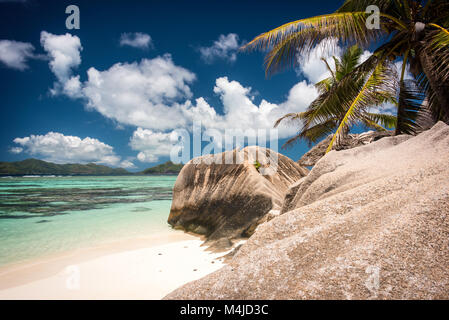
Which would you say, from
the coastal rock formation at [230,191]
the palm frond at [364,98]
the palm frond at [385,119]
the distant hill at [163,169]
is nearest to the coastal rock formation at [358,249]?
the palm frond at [364,98]

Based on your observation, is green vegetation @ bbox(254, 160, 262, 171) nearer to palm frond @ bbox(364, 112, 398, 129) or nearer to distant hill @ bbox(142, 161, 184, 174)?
palm frond @ bbox(364, 112, 398, 129)

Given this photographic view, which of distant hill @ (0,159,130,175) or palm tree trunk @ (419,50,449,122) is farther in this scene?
distant hill @ (0,159,130,175)

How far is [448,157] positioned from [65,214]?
13.4 m

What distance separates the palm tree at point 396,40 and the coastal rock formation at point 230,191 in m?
2.32

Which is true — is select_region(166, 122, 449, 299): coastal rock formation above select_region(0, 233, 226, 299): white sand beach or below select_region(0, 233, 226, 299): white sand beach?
above

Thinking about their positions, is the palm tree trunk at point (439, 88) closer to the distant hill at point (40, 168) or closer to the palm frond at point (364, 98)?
the palm frond at point (364, 98)

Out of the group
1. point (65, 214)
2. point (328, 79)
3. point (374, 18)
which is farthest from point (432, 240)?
point (328, 79)

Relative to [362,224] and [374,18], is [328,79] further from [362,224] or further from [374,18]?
[362,224]

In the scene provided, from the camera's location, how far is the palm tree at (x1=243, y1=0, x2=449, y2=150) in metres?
4.45

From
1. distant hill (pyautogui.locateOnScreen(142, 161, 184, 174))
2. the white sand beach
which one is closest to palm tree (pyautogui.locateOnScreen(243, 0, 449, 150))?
the white sand beach

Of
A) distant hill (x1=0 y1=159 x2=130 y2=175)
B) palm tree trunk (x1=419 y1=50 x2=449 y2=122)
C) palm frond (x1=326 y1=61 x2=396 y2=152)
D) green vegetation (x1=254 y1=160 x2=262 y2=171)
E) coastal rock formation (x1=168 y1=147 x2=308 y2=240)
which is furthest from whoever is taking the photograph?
distant hill (x1=0 y1=159 x2=130 y2=175)

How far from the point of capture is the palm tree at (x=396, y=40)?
4.45 meters

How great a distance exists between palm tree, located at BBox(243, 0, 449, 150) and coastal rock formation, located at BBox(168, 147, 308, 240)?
91.4 inches

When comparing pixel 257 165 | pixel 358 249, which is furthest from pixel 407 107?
pixel 358 249
